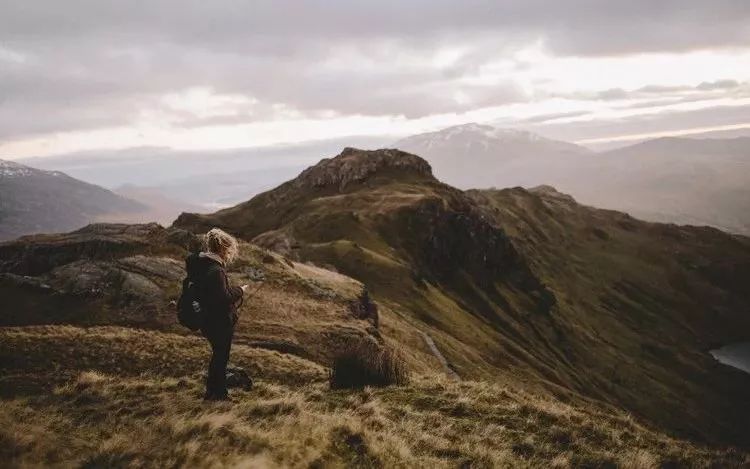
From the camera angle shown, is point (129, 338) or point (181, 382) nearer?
point (181, 382)

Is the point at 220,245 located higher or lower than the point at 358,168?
lower

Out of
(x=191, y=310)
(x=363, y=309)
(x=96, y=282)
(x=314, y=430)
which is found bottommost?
(x=363, y=309)

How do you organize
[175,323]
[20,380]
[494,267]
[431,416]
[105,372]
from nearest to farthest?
[431,416]
[20,380]
[105,372]
[175,323]
[494,267]

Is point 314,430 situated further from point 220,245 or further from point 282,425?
point 220,245

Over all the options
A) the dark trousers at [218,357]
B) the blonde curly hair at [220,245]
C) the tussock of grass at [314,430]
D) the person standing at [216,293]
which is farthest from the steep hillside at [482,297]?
the blonde curly hair at [220,245]

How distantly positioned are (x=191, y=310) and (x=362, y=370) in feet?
20.6

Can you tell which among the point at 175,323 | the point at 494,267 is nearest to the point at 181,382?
the point at 175,323

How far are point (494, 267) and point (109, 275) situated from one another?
4356 inches

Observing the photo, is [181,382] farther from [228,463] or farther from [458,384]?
[458,384]

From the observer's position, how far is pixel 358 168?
153 metres

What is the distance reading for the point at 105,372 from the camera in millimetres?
17906

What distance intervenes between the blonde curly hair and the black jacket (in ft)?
1.03

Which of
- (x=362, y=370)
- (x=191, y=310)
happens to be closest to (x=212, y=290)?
(x=191, y=310)

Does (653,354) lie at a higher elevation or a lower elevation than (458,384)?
lower
